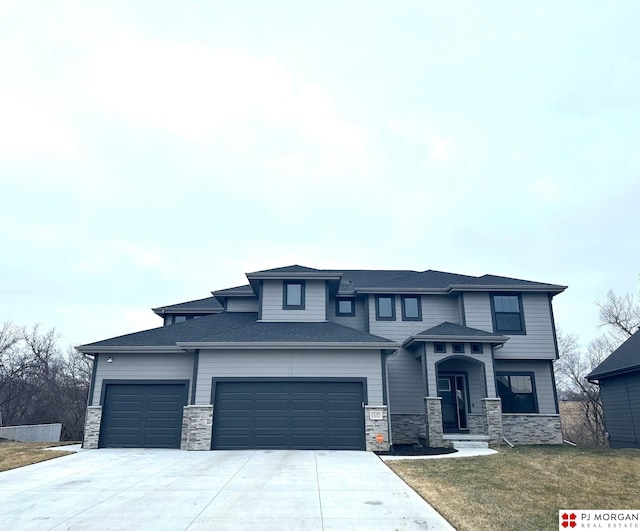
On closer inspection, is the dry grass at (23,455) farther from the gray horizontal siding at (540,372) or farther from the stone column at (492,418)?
the gray horizontal siding at (540,372)

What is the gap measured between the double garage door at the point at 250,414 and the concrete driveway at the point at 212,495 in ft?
6.86

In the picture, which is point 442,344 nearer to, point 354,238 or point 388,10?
point 388,10

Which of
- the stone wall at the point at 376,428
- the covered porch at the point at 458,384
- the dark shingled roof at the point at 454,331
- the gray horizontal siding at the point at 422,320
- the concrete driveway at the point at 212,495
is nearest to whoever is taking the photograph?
the concrete driveway at the point at 212,495

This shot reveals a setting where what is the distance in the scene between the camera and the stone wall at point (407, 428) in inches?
670

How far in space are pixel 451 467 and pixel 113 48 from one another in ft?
52.1

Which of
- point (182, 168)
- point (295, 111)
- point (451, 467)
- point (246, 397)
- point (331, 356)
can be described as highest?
point (295, 111)

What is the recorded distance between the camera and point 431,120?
19.1 meters

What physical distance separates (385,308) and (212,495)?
489 inches

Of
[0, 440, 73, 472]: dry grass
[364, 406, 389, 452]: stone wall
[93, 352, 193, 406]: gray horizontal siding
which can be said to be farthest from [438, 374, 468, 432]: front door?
[0, 440, 73, 472]: dry grass

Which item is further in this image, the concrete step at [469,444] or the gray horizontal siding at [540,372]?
the gray horizontal siding at [540,372]

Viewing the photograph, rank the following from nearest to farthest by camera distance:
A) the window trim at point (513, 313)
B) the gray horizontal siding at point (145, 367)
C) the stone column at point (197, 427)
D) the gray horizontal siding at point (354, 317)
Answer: the stone column at point (197, 427), the gray horizontal siding at point (145, 367), the window trim at point (513, 313), the gray horizontal siding at point (354, 317)

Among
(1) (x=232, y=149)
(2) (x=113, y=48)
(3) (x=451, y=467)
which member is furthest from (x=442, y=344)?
(2) (x=113, y=48)

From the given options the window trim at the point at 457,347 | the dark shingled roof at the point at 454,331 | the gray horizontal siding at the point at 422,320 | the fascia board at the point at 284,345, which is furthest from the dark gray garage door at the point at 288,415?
the gray horizontal siding at the point at 422,320

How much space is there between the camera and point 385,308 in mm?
18906
